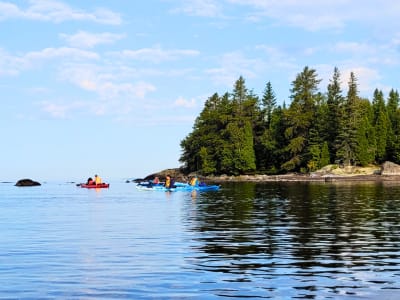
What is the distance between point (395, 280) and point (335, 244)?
809cm

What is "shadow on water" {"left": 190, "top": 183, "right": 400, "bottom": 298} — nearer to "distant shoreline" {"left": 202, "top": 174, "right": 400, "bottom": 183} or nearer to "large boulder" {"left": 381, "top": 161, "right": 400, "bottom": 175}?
"distant shoreline" {"left": 202, "top": 174, "right": 400, "bottom": 183}

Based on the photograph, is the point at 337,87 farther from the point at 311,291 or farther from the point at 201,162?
the point at 311,291

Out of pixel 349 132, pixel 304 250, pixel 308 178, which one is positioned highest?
pixel 349 132

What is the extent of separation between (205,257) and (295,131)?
375 feet

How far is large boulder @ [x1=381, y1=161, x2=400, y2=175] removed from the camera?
11714 centimetres

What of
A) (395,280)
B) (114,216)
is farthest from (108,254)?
(114,216)

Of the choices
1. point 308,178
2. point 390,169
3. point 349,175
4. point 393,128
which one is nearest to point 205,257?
point 349,175

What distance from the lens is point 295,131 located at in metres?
133

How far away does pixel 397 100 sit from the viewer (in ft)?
466

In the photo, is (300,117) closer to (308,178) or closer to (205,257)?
(308,178)

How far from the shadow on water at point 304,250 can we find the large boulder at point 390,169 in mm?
79851

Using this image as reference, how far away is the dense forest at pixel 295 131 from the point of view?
125875 mm

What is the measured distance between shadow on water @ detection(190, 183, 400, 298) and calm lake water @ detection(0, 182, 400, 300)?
4cm

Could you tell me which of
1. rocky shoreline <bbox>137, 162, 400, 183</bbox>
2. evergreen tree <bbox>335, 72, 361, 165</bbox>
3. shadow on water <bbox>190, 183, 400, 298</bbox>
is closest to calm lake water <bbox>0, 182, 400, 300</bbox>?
shadow on water <bbox>190, 183, 400, 298</bbox>
